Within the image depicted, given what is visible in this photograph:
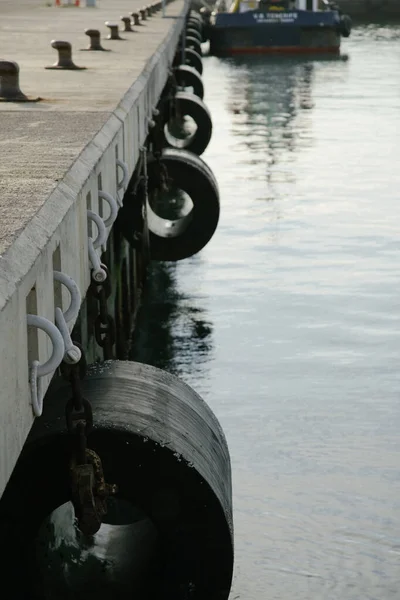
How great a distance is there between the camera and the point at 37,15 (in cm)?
2314

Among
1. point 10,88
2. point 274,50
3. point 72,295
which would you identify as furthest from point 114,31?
point 274,50

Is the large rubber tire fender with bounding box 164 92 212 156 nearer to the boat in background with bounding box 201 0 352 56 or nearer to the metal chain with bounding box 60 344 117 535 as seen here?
the metal chain with bounding box 60 344 117 535

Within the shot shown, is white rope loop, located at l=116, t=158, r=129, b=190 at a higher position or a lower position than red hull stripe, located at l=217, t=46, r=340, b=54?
higher

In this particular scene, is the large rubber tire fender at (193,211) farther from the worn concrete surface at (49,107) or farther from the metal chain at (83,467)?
the metal chain at (83,467)

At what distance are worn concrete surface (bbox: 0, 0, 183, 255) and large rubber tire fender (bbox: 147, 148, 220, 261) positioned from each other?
83 cm

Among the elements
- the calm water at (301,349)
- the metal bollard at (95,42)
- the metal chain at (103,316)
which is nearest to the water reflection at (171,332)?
the calm water at (301,349)

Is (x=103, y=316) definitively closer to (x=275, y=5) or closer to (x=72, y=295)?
(x=72, y=295)

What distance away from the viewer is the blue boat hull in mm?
40844

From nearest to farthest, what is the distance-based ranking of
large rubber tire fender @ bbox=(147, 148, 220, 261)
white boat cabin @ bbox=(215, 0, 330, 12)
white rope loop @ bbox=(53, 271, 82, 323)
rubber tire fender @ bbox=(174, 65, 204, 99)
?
white rope loop @ bbox=(53, 271, 82, 323), large rubber tire fender @ bbox=(147, 148, 220, 261), rubber tire fender @ bbox=(174, 65, 204, 99), white boat cabin @ bbox=(215, 0, 330, 12)

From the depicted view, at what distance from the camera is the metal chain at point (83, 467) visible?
11.8ft

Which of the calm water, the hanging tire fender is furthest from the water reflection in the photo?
the hanging tire fender

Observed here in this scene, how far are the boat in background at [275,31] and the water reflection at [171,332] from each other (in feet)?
96.7

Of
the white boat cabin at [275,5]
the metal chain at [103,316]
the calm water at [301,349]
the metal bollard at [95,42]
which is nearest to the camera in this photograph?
the metal chain at [103,316]

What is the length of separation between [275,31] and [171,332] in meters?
31.9
